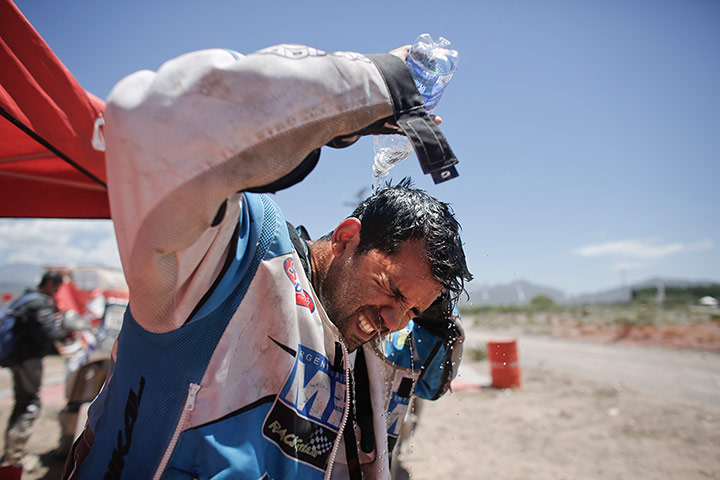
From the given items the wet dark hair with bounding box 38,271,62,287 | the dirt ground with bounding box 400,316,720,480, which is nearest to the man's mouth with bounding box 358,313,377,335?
the dirt ground with bounding box 400,316,720,480

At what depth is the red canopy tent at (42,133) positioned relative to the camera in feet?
7.17

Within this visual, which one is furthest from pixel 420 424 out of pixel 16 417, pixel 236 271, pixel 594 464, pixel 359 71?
pixel 359 71

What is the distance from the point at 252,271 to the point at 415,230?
0.77 meters

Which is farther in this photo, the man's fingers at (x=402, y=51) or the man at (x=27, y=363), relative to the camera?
the man at (x=27, y=363)

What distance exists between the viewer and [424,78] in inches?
55.1

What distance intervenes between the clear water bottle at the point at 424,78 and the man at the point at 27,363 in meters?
5.21

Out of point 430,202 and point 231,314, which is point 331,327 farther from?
point 430,202

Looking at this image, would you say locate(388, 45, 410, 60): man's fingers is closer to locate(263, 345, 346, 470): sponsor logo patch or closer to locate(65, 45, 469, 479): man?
locate(65, 45, 469, 479): man

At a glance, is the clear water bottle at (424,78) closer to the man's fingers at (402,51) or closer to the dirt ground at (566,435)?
the man's fingers at (402,51)

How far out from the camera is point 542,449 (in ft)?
17.6

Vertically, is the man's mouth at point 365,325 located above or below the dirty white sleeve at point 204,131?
below

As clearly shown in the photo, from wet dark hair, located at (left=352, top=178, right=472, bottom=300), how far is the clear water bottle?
0.59 ft

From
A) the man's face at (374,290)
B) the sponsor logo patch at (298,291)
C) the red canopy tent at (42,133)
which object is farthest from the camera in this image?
the red canopy tent at (42,133)

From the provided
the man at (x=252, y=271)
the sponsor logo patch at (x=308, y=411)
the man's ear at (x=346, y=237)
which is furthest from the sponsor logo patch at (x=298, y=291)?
the man's ear at (x=346, y=237)
